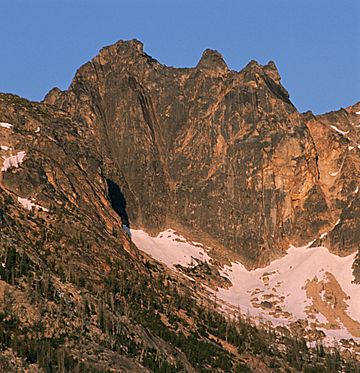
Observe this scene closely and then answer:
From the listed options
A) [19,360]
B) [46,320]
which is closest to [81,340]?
[46,320]

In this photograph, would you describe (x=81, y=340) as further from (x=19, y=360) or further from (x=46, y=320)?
(x=19, y=360)

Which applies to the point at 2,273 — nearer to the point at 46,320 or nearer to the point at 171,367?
the point at 46,320

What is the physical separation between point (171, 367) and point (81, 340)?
1499 cm

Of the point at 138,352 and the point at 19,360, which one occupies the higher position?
the point at 138,352

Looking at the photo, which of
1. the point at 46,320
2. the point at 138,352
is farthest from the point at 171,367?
the point at 46,320

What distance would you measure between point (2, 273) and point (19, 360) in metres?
26.3

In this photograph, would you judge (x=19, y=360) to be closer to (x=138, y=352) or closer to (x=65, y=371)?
(x=65, y=371)

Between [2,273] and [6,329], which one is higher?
[2,273]

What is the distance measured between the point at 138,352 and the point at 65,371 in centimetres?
2577

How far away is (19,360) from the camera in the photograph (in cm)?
17462

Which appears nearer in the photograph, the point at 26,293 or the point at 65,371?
the point at 65,371

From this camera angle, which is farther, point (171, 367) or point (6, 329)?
point (171, 367)

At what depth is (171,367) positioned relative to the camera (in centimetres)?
19962

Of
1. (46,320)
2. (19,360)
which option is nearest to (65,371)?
(19,360)
